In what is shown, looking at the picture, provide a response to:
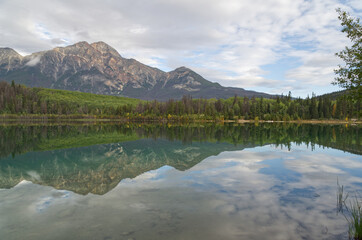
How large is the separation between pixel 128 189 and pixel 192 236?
31.7 feet

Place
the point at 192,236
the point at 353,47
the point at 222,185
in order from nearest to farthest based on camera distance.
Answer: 1. the point at 192,236
2. the point at 353,47
3. the point at 222,185

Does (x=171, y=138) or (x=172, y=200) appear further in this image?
(x=171, y=138)

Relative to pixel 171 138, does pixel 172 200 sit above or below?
above

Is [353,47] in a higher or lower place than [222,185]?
higher

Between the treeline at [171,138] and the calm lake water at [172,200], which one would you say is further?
the treeline at [171,138]

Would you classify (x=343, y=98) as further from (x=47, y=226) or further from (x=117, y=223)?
(x=47, y=226)

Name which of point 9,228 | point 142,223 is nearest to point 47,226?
point 9,228

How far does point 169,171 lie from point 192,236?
15970 mm

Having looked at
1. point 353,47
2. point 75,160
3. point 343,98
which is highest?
point 353,47

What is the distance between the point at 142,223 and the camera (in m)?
12.9

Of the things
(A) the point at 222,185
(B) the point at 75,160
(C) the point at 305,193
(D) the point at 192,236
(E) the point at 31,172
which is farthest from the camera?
(B) the point at 75,160

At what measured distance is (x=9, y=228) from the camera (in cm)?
1234

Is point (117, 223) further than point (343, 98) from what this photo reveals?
No

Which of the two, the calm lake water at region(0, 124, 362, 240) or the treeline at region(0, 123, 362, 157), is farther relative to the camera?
the treeline at region(0, 123, 362, 157)
